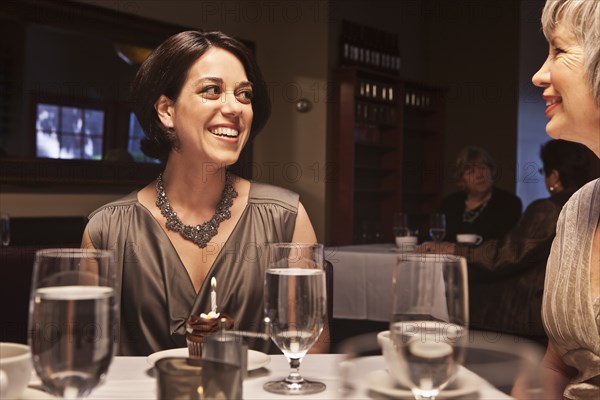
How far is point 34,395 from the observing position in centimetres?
90

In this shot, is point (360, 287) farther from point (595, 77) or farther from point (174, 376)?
point (174, 376)

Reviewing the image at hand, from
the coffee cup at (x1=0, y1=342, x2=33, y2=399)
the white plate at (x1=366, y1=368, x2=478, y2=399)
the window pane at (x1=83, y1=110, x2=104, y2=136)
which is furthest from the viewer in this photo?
the window pane at (x1=83, y1=110, x2=104, y2=136)

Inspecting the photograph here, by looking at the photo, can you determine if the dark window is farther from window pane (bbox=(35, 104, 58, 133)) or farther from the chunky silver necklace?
the chunky silver necklace

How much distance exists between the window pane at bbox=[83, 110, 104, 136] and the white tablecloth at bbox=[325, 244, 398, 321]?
2083 mm

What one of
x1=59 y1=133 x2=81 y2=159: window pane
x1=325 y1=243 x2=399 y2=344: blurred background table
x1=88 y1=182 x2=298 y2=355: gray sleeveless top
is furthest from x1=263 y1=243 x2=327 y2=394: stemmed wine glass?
x1=59 y1=133 x2=81 y2=159: window pane

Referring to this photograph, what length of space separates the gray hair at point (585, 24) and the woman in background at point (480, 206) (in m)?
3.78

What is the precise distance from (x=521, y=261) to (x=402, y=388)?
11.4ft

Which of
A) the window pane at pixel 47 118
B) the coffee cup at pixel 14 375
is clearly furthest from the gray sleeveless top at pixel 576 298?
the window pane at pixel 47 118

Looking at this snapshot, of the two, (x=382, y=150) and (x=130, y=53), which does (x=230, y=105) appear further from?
(x=382, y=150)

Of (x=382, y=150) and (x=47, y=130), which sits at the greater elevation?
(x=382, y=150)

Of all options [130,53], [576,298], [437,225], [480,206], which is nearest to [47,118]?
[130,53]

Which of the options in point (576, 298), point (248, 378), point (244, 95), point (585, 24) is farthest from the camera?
point (244, 95)

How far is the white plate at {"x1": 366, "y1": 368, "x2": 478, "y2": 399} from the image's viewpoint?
0.46 meters

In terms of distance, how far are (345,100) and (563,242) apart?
5625mm
